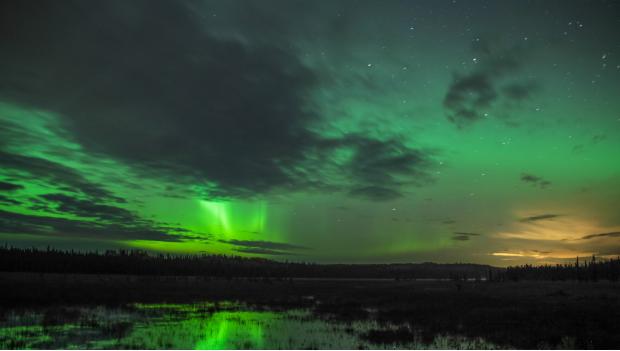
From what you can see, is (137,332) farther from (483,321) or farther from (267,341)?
(483,321)

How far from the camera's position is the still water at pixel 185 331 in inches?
821

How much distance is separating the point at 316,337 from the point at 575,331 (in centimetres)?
1532

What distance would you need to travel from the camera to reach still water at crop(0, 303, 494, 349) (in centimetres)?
2084

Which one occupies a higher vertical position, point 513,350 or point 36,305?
point 513,350

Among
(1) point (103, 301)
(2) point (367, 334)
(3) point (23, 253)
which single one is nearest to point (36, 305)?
(1) point (103, 301)

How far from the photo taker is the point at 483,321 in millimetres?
29766

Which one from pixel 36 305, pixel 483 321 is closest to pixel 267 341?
pixel 483 321

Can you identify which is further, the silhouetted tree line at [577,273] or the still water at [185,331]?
the silhouetted tree line at [577,273]

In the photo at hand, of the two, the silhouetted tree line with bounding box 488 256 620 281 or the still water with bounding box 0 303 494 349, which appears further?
the silhouetted tree line with bounding box 488 256 620 281

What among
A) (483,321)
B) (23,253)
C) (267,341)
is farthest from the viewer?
(23,253)

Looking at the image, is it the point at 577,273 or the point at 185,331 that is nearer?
the point at 185,331

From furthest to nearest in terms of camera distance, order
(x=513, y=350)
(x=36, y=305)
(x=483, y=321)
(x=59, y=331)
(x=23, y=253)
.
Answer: (x=23, y=253) → (x=36, y=305) → (x=483, y=321) → (x=59, y=331) → (x=513, y=350)

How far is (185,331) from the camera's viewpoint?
81.8 ft

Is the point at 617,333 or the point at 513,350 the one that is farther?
the point at 617,333
